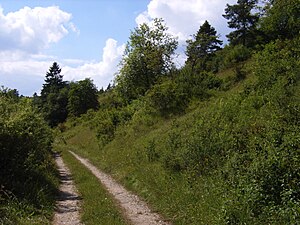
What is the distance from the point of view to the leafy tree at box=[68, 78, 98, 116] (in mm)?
80062

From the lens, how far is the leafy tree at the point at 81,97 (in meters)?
80.1

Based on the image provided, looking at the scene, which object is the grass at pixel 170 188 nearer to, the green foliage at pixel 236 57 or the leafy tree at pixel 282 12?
the leafy tree at pixel 282 12

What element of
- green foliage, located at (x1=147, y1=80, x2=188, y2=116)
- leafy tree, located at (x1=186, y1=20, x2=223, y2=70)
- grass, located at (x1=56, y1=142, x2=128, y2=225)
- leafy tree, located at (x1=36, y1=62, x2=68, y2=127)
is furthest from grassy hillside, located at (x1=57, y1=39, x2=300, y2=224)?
leafy tree, located at (x1=36, y1=62, x2=68, y2=127)

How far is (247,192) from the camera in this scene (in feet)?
30.4

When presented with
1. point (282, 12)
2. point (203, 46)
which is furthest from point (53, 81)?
point (282, 12)

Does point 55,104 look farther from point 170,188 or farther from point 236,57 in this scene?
point 170,188

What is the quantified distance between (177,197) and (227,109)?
691cm

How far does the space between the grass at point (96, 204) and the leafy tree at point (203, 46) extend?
30.4 metres

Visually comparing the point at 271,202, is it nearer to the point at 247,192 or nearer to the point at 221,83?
the point at 247,192

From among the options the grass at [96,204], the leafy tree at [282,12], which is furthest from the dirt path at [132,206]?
the leafy tree at [282,12]

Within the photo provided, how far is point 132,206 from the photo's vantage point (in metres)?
13.1

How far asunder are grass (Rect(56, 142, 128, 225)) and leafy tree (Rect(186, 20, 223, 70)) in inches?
1196

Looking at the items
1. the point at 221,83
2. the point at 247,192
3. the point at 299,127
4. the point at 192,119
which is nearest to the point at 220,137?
the point at 299,127

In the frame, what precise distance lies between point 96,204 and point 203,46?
44.3 meters
